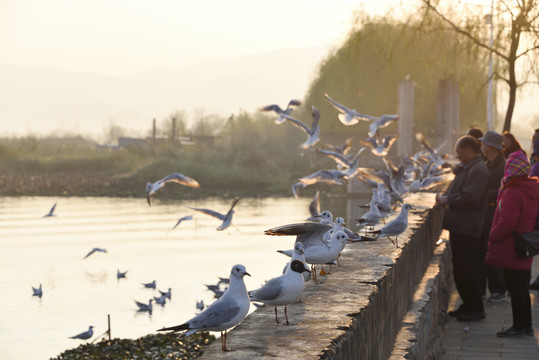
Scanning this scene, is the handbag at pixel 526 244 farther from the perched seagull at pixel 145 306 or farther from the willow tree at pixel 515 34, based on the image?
the perched seagull at pixel 145 306

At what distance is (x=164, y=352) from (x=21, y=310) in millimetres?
7759

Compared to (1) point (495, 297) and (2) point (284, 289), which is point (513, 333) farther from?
(2) point (284, 289)

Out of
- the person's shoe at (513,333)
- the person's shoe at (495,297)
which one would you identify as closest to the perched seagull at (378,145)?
the person's shoe at (495,297)

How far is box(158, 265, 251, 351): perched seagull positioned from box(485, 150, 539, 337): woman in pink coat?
396cm

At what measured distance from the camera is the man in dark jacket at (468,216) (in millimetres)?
9016

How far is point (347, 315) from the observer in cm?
559

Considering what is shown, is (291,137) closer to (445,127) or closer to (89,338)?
(445,127)

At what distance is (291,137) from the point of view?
72.4m

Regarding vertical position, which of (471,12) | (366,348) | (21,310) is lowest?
(21,310)

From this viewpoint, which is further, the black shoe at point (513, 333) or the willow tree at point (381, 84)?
the willow tree at point (381, 84)

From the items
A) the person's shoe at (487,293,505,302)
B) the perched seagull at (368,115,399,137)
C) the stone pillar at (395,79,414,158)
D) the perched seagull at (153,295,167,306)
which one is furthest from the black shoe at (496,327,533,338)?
the stone pillar at (395,79,414,158)

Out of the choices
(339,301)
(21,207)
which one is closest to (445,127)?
(21,207)

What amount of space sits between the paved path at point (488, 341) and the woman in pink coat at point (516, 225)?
221 millimetres

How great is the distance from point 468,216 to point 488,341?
1300 mm
